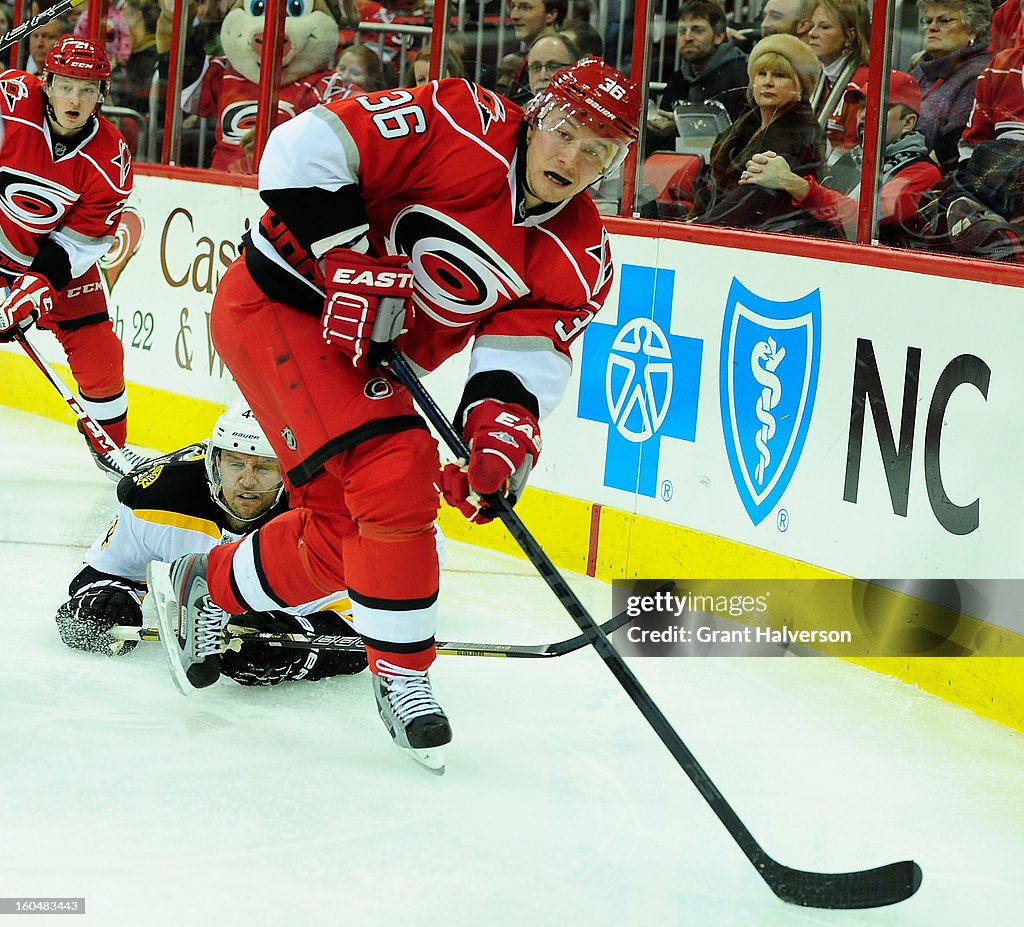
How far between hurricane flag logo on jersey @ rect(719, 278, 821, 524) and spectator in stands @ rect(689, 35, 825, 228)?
0.73 feet

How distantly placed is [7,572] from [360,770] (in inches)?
55.8

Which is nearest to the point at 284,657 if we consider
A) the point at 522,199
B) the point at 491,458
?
the point at 491,458

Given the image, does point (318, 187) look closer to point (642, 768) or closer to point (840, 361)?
point (642, 768)

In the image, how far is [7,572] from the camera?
3340 mm

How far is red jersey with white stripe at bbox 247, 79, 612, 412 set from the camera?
2158 millimetres

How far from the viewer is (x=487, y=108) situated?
2248 mm

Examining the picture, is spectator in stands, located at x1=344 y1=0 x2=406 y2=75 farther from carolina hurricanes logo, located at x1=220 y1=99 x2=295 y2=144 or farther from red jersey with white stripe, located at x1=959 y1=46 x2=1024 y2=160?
red jersey with white stripe, located at x1=959 y1=46 x2=1024 y2=160

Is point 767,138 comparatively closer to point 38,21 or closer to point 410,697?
point 410,697

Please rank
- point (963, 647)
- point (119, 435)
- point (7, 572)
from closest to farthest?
point (963, 647) < point (7, 572) < point (119, 435)

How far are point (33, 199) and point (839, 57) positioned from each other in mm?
2304

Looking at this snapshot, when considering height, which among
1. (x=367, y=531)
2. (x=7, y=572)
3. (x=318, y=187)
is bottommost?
(x=7, y=572)

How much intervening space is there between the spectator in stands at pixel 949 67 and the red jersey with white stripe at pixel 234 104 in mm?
2285

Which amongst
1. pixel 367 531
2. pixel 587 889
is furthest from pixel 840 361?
pixel 587 889

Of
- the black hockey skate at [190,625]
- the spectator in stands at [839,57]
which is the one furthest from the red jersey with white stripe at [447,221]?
the spectator in stands at [839,57]
